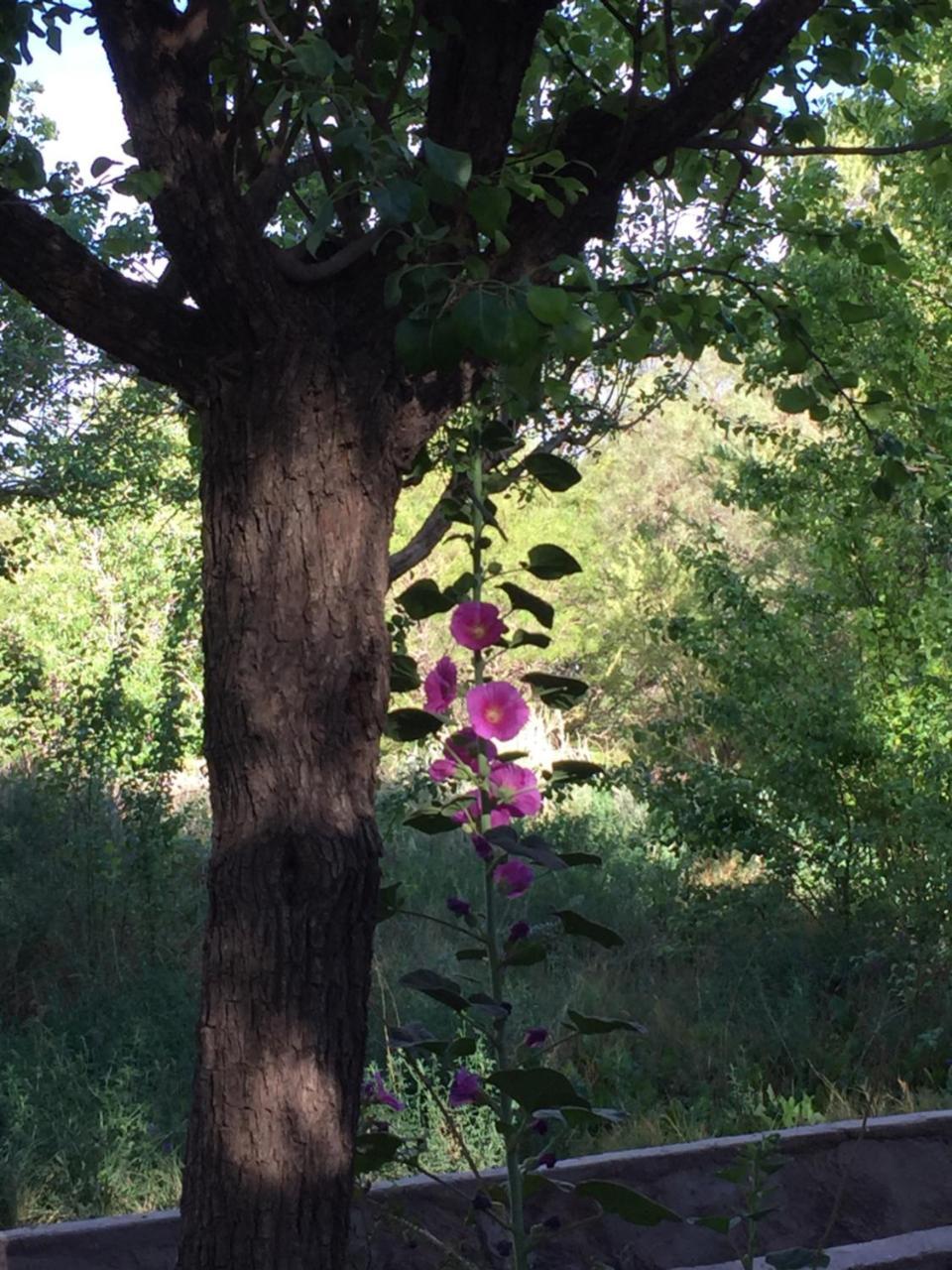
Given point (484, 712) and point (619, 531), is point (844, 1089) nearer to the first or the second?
point (484, 712)

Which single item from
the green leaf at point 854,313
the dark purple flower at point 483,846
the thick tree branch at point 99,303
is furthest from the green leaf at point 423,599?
the green leaf at point 854,313

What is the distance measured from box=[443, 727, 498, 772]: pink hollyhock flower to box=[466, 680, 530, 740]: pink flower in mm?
27

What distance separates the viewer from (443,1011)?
5980mm

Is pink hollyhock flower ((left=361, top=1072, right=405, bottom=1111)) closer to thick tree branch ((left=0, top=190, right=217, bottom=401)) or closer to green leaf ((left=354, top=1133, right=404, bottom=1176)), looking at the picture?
green leaf ((left=354, top=1133, right=404, bottom=1176))

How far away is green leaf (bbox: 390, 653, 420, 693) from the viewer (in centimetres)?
266

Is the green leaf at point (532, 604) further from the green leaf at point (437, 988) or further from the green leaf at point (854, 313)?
the green leaf at point (854, 313)

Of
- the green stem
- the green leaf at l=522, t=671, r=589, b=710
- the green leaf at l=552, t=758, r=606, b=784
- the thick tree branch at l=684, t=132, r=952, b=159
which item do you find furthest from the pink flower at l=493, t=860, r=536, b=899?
the thick tree branch at l=684, t=132, r=952, b=159

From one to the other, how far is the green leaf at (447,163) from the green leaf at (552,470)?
763 millimetres

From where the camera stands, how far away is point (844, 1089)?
547 centimetres

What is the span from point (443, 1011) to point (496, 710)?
144 inches

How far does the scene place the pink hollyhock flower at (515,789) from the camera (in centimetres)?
260

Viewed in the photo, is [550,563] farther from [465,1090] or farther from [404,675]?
[465,1090]

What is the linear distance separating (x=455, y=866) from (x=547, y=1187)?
5.81 metres

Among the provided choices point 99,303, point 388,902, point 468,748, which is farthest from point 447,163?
point 388,902
